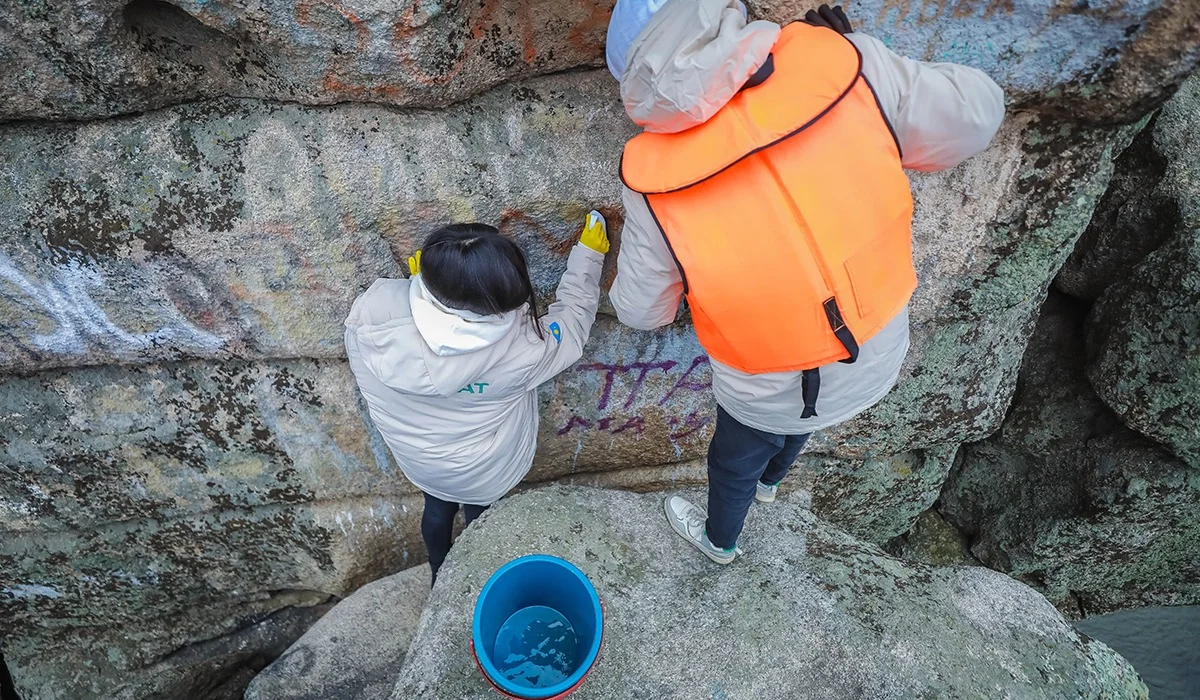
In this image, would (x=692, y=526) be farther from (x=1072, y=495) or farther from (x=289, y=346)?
(x=1072, y=495)

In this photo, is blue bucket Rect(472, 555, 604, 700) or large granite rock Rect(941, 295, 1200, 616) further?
large granite rock Rect(941, 295, 1200, 616)

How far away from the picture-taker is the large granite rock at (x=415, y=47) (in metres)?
1.96

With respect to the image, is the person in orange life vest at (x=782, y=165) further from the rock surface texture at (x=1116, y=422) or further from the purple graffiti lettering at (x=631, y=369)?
the rock surface texture at (x=1116, y=422)

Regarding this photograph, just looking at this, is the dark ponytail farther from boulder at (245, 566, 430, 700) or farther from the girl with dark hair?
boulder at (245, 566, 430, 700)

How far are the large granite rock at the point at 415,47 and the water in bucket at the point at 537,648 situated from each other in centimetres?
174

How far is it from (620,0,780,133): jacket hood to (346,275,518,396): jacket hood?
820 mm

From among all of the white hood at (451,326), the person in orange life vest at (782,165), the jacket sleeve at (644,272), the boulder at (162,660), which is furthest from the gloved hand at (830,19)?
the boulder at (162,660)

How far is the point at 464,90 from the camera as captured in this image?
7.46 feet

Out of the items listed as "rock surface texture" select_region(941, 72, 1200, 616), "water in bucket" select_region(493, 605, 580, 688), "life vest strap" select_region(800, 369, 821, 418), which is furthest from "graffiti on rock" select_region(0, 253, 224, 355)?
"rock surface texture" select_region(941, 72, 1200, 616)

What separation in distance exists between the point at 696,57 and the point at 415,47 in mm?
1009

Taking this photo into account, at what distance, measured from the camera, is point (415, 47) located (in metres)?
2.09

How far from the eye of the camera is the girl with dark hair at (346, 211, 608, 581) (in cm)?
197

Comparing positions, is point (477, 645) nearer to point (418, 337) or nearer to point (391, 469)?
point (418, 337)

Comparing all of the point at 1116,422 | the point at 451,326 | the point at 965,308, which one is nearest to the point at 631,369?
the point at 451,326
